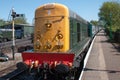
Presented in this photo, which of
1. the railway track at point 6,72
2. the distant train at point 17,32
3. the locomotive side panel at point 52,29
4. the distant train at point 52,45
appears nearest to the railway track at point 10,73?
the railway track at point 6,72

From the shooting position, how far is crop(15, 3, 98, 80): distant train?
1213cm

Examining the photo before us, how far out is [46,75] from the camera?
12.5 meters

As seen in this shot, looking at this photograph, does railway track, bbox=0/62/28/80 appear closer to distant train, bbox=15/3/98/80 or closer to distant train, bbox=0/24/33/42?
distant train, bbox=15/3/98/80

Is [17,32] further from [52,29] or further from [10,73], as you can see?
[52,29]

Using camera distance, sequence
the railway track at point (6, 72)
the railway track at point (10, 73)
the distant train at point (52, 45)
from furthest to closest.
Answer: the railway track at point (6, 72)
the railway track at point (10, 73)
the distant train at point (52, 45)

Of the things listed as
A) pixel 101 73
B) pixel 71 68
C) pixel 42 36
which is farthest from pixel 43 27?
pixel 101 73

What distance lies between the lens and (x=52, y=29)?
13195mm

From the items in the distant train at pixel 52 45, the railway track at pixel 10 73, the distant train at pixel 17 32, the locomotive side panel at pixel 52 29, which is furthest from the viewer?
the distant train at pixel 17 32

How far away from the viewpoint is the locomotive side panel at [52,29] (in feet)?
42.8

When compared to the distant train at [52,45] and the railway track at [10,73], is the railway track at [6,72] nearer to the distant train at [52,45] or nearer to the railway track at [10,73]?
the railway track at [10,73]

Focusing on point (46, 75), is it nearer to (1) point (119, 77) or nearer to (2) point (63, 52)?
(2) point (63, 52)

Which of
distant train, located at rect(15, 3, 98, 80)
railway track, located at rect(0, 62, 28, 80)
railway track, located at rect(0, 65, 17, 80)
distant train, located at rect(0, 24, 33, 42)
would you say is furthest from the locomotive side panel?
distant train, located at rect(0, 24, 33, 42)

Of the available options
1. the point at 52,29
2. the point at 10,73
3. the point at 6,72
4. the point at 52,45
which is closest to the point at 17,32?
the point at 6,72

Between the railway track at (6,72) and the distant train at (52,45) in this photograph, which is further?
the railway track at (6,72)
